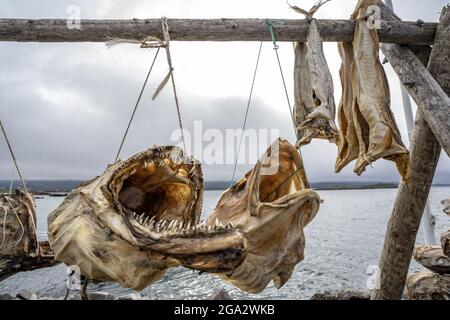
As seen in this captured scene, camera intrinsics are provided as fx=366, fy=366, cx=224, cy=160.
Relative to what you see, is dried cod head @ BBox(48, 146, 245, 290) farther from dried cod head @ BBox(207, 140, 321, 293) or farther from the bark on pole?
the bark on pole

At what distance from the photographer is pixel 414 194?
4883mm

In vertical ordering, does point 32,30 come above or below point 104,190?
above

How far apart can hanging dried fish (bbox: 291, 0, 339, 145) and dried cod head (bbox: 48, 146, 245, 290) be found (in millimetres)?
1058

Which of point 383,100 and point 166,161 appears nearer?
point 166,161

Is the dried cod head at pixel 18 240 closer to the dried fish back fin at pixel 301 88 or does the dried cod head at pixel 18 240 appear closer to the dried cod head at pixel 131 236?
the dried cod head at pixel 131 236

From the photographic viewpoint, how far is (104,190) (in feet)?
7.76

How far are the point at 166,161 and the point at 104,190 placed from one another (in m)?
0.67

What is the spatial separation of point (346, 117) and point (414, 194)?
197 centimetres

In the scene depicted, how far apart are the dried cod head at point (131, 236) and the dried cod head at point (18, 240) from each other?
43.6 inches

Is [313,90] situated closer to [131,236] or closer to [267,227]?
[267,227]

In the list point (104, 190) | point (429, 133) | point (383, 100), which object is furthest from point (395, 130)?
point (104, 190)

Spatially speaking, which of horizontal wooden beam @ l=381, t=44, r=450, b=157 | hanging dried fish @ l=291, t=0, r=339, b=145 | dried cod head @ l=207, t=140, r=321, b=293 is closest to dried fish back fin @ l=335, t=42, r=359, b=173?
hanging dried fish @ l=291, t=0, r=339, b=145

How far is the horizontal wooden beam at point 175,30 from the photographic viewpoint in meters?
3.47
